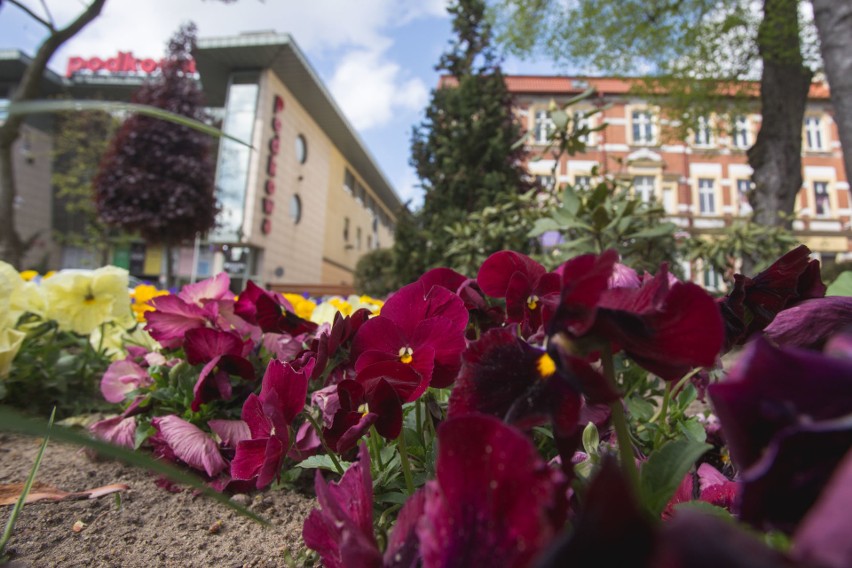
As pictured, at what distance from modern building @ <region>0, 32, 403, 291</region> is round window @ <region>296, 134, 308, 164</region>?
0.03 meters

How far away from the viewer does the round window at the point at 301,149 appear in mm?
14758

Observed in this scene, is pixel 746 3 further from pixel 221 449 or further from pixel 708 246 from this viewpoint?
pixel 221 449

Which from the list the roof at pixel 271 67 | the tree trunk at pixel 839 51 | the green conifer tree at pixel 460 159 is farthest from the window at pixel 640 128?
the tree trunk at pixel 839 51

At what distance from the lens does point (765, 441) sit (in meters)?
0.21

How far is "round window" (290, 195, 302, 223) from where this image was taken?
14644 millimetres

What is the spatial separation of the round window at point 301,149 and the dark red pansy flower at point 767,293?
15.2 metres

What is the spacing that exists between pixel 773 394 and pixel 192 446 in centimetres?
77

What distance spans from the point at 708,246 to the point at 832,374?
11.0 ft

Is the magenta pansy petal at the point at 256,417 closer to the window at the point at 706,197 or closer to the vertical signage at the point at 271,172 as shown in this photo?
the vertical signage at the point at 271,172

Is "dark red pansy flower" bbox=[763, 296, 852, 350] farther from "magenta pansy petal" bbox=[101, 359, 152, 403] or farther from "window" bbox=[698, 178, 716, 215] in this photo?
"window" bbox=[698, 178, 716, 215]

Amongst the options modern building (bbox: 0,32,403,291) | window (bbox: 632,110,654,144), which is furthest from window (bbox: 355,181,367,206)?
window (bbox: 632,110,654,144)

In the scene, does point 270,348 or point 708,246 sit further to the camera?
point 708,246

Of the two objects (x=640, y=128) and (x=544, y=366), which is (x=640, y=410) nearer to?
(x=544, y=366)

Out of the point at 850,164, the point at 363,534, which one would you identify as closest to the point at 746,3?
the point at 850,164
